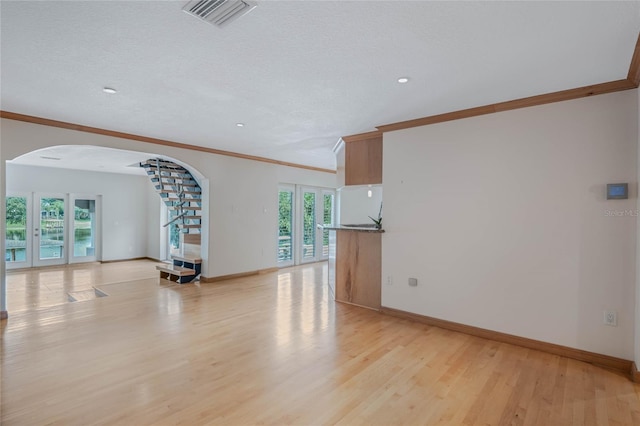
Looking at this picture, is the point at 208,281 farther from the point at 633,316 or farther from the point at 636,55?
the point at 636,55

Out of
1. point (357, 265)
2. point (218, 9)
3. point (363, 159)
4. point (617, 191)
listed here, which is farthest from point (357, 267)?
point (218, 9)

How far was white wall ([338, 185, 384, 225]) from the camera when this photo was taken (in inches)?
214

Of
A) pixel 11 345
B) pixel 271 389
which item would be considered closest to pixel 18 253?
pixel 11 345

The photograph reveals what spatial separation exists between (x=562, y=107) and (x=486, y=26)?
1.72 m

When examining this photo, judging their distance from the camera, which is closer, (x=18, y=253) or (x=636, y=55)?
(x=636, y=55)

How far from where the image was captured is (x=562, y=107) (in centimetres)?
312

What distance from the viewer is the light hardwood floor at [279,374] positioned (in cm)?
217

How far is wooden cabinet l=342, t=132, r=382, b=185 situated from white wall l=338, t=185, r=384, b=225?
1.56 ft

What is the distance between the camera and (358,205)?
5762mm

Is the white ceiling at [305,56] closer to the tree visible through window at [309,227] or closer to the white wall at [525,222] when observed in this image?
the white wall at [525,222]

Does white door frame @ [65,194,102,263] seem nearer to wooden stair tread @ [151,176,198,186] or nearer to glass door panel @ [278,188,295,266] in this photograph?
wooden stair tread @ [151,176,198,186]

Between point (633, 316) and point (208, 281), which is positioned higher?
point (633, 316)

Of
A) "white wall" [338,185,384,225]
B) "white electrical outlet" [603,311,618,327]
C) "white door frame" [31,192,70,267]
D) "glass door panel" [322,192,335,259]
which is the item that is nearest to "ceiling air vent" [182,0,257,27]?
"white wall" [338,185,384,225]

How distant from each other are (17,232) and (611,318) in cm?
1097
